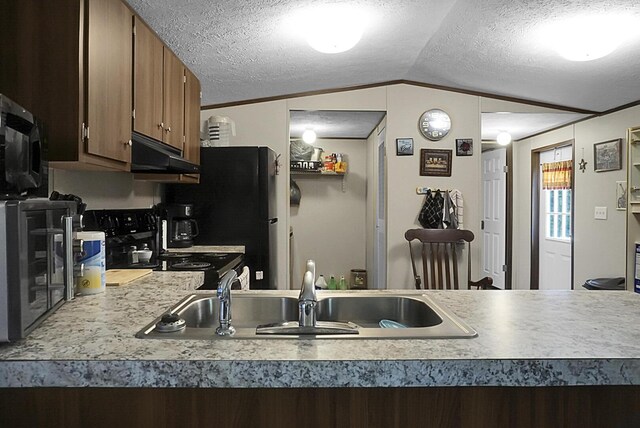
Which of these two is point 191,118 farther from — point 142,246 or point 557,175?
point 557,175

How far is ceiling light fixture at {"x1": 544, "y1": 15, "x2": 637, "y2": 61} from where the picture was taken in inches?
101

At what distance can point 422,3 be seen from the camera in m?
2.60

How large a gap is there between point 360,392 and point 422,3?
88.1 inches

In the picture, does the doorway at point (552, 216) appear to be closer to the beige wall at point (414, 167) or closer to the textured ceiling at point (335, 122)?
the beige wall at point (414, 167)

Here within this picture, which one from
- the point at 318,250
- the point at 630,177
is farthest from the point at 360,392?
the point at 318,250

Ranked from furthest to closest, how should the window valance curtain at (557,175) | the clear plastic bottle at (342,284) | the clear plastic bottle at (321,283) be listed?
1. the clear plastic bottle at (342,284)
2. the clear plastic bottle at (321,283)
3. the window valance curtain at (557,175)

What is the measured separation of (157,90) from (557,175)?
14.6 feet

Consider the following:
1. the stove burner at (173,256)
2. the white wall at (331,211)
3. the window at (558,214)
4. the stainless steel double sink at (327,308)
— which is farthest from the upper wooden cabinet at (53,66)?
the window at (558,214)

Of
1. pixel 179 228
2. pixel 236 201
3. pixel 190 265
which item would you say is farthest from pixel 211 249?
pixel 190 265

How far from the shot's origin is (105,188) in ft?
8.83

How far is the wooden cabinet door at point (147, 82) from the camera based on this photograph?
2.18 meters

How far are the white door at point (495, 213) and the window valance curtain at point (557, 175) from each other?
1.67 feet

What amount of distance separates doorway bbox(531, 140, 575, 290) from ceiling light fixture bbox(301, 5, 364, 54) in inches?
128

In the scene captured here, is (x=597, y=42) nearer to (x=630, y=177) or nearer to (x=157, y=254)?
(x=630, y=177)
